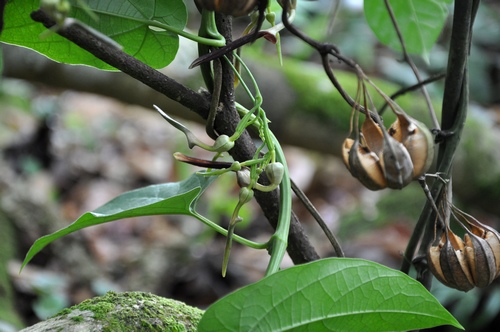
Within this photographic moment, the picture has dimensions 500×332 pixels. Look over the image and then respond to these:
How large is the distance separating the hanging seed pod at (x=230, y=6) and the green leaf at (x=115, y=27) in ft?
0.42

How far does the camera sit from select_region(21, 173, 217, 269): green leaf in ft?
1.87

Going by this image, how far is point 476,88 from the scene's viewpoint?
10.8ft

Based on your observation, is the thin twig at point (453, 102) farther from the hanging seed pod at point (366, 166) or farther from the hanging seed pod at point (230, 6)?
the hanging seed pod at point (230, 6)

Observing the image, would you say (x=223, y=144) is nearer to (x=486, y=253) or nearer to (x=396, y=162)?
(x=396, y=162)

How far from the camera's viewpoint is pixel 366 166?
0.49m

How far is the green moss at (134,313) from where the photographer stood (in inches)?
23.3

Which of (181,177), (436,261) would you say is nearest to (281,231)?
(436,261)

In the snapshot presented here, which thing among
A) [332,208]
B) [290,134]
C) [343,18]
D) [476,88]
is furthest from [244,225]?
[343,18]

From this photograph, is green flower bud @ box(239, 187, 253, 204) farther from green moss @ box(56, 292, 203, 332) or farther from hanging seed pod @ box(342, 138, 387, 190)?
green moss @ box(56, 292, 203, 332)

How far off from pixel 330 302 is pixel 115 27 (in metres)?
0.30

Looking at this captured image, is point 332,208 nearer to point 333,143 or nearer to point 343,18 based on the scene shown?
point 333,143

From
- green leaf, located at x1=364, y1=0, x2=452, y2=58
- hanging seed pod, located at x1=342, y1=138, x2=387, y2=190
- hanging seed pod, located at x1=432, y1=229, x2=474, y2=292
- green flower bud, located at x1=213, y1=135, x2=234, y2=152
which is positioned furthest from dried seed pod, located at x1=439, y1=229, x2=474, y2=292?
green leaf, located at x1=364, y1=0, x2=452, y2=58

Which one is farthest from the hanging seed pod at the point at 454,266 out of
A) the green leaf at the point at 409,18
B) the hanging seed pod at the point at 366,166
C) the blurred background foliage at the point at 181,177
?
the blurred background foliage at the point at 181,177

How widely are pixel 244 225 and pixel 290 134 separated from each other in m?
0.47
